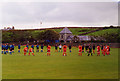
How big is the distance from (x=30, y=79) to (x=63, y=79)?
1.91 metres

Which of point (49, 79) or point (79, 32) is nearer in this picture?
point (49, 79)

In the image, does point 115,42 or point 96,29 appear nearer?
point 115,42

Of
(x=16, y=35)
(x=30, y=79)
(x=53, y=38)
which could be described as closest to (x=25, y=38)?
(x=16, y=35)

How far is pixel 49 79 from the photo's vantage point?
36.8ft

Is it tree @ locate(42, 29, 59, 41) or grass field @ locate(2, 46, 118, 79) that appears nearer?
grass field @ locate(2, 46, 118, 79)

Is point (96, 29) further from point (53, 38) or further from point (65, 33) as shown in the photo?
point (53, 38)

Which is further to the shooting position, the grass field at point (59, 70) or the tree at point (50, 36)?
the tree at point (50, 36)

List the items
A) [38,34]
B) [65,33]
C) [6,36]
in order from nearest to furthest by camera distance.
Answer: [6,36], [38,34], [65,33]

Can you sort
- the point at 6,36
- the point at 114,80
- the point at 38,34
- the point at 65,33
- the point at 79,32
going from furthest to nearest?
the point at 79,32 → the point at 65,33 → the point at 38,34 → the point at 6,36 → the point at 114,80

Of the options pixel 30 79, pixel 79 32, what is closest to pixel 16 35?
pixel 79 32

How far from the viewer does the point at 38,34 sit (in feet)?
267

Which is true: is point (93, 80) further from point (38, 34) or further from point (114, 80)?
point (38, 34)

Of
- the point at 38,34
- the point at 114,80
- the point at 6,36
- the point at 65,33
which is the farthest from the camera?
the point at 65,33

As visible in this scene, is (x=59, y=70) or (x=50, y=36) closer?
(x=59, y=70)
